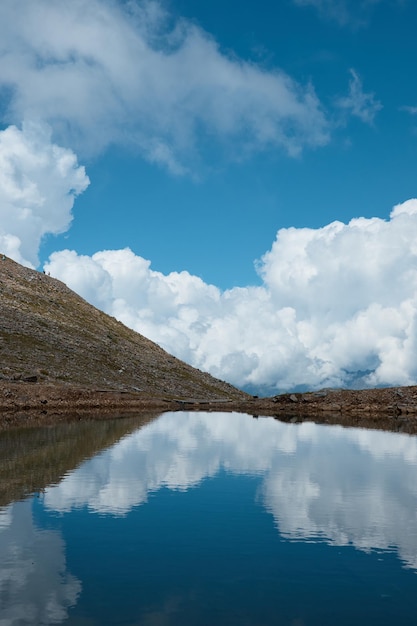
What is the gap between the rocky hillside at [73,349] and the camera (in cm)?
10406

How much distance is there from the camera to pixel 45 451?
37281 mm

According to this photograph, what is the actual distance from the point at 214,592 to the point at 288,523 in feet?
25.1

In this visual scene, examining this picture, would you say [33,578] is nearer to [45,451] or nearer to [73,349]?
[45,451]

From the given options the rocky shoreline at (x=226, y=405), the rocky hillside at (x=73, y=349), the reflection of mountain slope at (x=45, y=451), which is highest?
the rocky hillside at (x=73, y=349)

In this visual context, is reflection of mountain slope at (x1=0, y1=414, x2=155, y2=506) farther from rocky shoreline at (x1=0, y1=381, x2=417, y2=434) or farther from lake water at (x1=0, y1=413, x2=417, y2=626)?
rocky shoreline at (x1=0, y1=381, x2=417, y2=434)

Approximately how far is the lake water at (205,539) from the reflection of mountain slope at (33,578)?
5cm

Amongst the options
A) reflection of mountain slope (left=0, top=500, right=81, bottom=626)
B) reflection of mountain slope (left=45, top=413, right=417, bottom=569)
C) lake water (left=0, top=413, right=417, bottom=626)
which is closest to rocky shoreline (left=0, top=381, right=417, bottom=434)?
reflection of mountain slope (left=45, top=413, right=417, bottom=569)

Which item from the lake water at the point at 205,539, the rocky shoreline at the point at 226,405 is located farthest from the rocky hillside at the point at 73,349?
the lake water at the point at 205,539

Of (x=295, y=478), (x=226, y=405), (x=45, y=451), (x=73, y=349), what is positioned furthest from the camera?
(x=73, y=349)

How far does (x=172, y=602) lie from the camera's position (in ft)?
44.3

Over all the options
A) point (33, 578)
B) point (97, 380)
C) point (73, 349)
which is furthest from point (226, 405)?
point (33, 578)

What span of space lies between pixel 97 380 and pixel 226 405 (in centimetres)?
2646

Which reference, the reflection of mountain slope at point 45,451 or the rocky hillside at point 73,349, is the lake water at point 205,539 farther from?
the rocky hillside at point 73,349

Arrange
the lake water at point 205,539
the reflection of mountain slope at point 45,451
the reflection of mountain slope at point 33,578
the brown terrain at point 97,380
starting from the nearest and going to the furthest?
the reflection of mountain slope at point 33,578, the lake water at point 205,539, the reflection of mountain slope at point 45,451, the brown terrain at point 97,380
